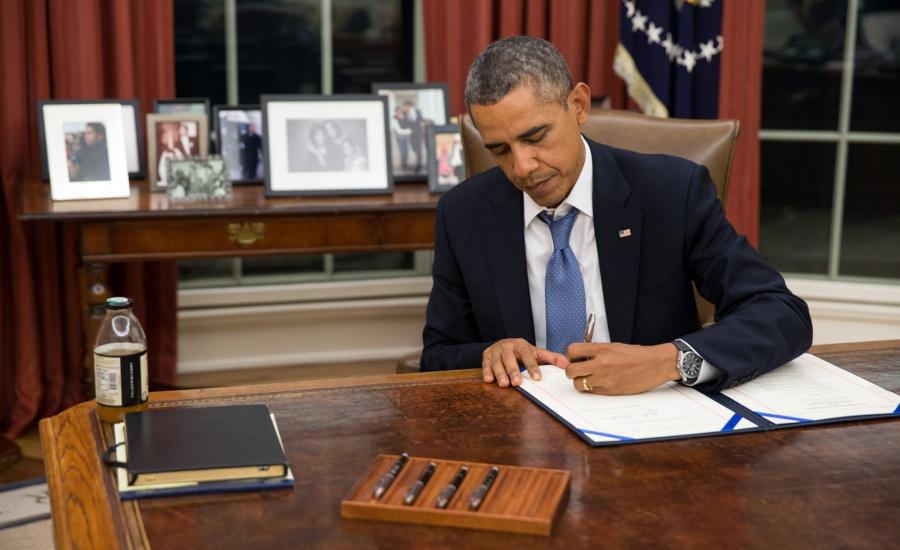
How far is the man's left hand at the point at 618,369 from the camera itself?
1.78 metres

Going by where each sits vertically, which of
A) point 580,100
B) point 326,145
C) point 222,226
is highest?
point 580,100

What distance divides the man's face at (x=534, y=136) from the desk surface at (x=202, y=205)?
1.27 metres

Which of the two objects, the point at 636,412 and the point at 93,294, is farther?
the point at 93,294

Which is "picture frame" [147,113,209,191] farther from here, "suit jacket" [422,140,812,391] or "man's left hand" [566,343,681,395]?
"man's left hand" [566,343,681,395]

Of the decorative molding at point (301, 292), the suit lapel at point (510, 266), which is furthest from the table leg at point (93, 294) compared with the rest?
the suit lapel at point (510, 266)

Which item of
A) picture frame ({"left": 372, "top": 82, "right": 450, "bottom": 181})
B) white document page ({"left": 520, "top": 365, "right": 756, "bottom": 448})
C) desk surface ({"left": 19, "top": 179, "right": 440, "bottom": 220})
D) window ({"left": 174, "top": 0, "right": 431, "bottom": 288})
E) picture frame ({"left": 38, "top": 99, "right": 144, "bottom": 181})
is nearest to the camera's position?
white document page ({"left": 520, "top": 365, "right": 756, "bottom": 448})

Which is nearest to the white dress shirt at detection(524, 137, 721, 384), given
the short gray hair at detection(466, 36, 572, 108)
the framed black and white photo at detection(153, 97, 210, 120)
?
the short gray hair at detection(466, 36, 572, 108)

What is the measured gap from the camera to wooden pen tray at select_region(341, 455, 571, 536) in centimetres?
129

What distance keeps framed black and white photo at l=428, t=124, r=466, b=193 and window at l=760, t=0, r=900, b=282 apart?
1.45m

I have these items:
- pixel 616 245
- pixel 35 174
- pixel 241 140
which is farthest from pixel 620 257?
pixel 35 174

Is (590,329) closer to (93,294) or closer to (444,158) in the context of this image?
(444,158)

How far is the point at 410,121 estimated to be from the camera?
3713 millimetres

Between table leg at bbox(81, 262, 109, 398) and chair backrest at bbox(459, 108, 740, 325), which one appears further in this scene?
table leg at bbox(81, 262, 109, 398)

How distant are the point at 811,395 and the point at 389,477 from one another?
2.57 ft
